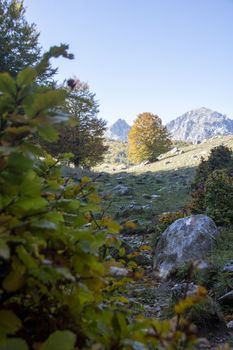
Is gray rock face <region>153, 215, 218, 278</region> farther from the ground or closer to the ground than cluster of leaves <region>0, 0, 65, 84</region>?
closer to the ground

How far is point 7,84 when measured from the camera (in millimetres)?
1181

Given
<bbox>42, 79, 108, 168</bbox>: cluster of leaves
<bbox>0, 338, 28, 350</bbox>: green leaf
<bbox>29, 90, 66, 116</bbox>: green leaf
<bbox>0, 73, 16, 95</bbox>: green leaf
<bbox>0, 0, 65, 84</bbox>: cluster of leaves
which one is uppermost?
<bbox>0, 0, 65, 84</bbox>: cluster of leaves

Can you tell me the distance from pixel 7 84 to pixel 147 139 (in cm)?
4378

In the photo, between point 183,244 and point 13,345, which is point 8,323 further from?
point 183,244

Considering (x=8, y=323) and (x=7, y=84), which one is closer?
(x=8, y=323)

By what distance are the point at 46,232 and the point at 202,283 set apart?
4.11 m

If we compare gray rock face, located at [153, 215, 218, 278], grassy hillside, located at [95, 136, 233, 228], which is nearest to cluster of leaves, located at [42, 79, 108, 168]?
grassy hillside, located at [95, 136, 233, 228]

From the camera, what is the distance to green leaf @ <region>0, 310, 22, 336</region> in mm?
1050

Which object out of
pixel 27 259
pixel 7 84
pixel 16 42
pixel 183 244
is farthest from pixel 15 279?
pixel 16 42

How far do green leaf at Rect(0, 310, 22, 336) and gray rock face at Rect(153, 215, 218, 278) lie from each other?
16.4ft

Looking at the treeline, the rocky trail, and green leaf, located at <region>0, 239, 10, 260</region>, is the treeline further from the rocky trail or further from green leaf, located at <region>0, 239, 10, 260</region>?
the rocky trail

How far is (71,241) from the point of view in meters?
1.22

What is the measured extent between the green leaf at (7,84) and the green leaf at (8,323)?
68cm

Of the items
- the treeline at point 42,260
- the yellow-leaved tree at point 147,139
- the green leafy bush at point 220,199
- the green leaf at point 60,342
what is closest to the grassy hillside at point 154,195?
the green leafy bush at point 220,199
